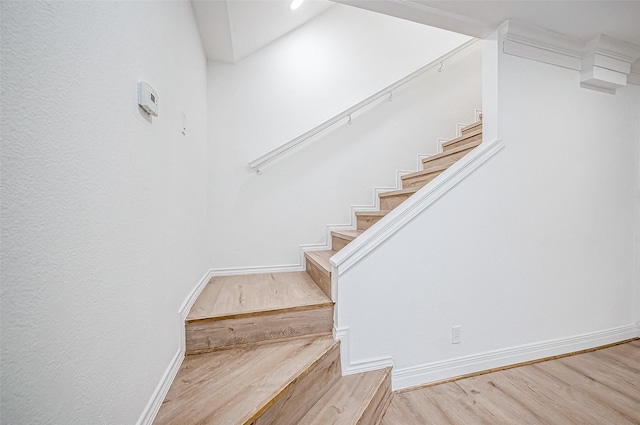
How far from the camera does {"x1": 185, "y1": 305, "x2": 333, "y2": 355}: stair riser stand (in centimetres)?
137

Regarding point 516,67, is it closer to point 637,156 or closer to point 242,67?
point 637,156

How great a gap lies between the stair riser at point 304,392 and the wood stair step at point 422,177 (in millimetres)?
1467

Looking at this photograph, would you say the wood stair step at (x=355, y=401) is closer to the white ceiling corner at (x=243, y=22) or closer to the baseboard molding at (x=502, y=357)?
the baseboard molding at (x=502, y=357)

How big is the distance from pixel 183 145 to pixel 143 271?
2.66 ft

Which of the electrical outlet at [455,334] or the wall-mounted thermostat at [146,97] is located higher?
the wall-mounted thermostat at [146,97]

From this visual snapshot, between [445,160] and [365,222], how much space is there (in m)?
0.87

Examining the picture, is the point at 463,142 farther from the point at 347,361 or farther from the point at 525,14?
the point at 347,361

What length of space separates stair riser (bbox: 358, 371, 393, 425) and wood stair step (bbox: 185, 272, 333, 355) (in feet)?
1.31

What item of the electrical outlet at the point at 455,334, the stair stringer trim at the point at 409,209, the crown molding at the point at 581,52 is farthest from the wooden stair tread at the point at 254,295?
the crown molding at the point at 581,52

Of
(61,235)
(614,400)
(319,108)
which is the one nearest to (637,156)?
(614,400)

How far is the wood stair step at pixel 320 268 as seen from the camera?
1.65m

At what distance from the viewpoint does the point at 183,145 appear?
4.75 feet

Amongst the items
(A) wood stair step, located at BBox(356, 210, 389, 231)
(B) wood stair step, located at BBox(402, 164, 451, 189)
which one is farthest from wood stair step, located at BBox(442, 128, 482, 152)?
(A) wood stair step, located at BBox(356, 210, 389, 231)

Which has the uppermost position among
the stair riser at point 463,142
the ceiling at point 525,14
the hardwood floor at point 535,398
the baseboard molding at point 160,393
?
the ceiling at point 525,14
